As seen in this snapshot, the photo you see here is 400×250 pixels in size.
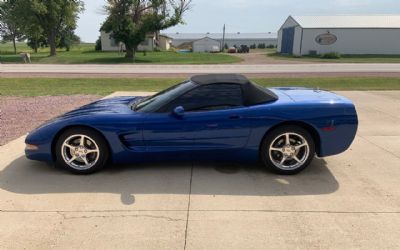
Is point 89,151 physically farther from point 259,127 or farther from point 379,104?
point 379,104

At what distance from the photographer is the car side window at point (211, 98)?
4.28 m

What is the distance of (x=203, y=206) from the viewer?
3531 millimetres

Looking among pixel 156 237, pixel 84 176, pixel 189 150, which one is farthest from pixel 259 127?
pixel 84 176

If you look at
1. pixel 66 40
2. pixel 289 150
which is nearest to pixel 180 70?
pixel 289 150

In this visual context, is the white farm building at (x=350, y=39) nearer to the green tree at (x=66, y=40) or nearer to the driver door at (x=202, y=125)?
the green tree at (x=66, y=40)

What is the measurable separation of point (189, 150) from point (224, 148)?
0.43m

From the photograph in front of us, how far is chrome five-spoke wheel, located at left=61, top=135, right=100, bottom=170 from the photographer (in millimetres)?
4277

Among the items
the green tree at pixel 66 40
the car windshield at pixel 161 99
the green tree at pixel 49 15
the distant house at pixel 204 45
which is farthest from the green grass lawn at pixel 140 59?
the distant house at pixel 204 45

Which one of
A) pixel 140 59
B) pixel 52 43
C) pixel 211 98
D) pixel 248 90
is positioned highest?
pixel 52 43

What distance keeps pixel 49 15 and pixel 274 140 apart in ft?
134

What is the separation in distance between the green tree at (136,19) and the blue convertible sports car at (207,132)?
30411 mm

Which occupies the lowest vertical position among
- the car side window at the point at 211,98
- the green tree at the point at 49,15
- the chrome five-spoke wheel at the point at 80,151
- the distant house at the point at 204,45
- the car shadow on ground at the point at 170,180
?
the car shadow on ground at the point at 170,180

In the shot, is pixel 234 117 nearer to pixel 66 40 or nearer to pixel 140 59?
pixel 140 59

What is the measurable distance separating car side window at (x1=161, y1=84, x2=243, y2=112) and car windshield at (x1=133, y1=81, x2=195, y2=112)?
9 cm
